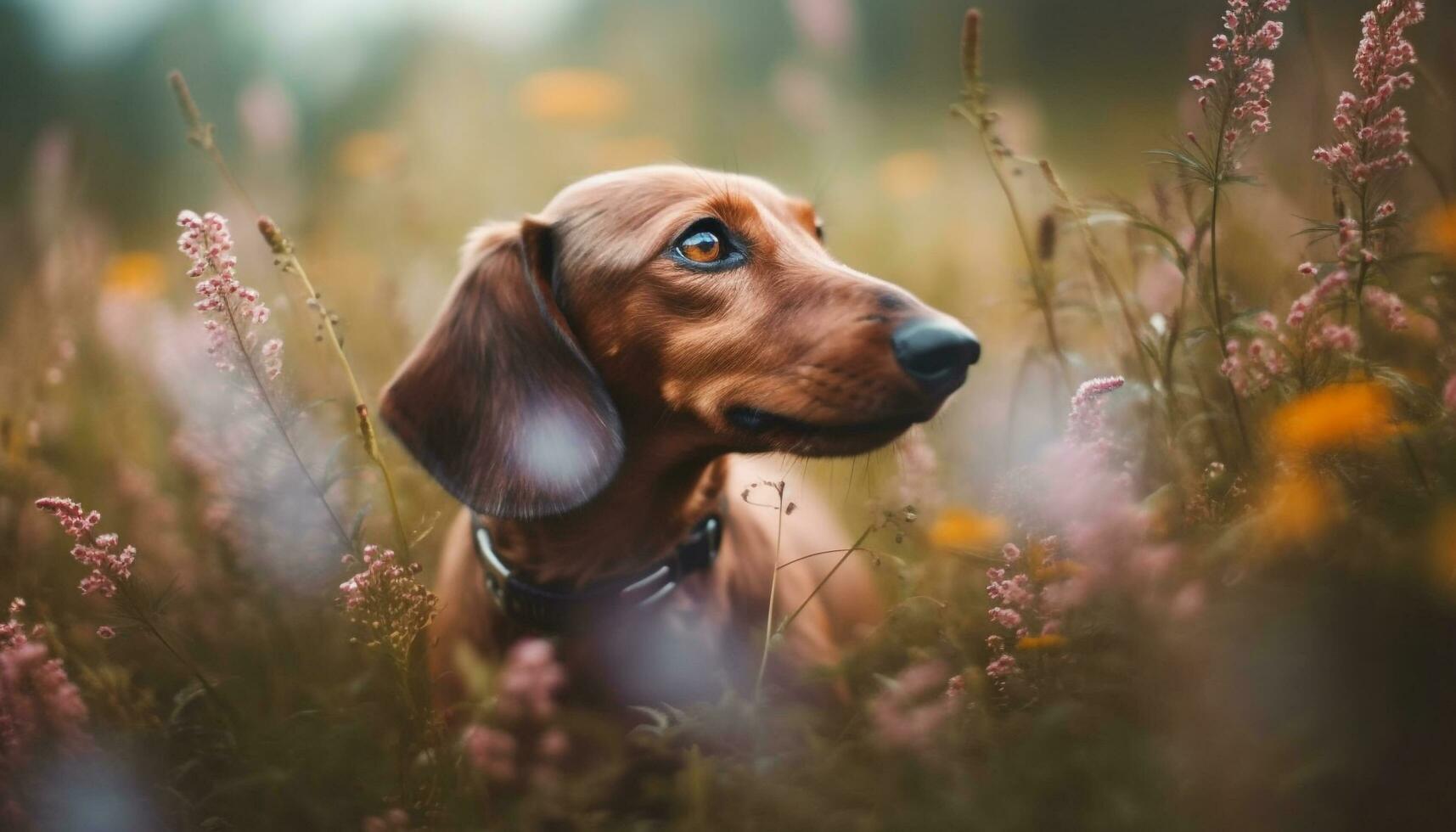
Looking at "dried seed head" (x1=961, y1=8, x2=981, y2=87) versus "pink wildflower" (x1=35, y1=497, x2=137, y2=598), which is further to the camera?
"dried seed head" (x1=961, y1=8, x2=981, y2=87)

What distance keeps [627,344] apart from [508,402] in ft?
0.93

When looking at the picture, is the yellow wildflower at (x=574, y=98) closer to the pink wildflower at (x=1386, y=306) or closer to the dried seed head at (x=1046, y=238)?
the dried seed head at (x=1046, y=238)

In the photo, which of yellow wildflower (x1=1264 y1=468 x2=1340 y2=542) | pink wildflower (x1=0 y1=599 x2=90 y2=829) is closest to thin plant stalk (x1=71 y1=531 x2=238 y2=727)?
pink wildflower (x1=0 y1=599 x2=90 y2=829)

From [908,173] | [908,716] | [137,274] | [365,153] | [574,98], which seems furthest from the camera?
[574,98]

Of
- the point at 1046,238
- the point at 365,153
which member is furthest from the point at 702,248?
the point at 365,153

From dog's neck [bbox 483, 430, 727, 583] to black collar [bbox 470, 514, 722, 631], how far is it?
5 cm

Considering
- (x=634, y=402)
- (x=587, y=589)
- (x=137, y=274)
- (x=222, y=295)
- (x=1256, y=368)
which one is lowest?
(x=587, y=589)

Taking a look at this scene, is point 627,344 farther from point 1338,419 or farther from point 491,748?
point 1338,419

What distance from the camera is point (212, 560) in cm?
252

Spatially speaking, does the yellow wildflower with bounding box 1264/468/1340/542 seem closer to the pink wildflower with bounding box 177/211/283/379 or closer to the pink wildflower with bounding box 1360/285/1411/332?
the pink wildflower with bounding box 1360/285/1411/332

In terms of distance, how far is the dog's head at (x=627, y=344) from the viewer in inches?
72.6

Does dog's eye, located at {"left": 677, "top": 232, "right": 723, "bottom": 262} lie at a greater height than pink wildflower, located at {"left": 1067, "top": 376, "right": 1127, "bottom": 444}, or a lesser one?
greater

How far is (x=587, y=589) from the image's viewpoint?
2.11 metres

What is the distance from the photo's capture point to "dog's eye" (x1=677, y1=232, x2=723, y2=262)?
6.68 feet
